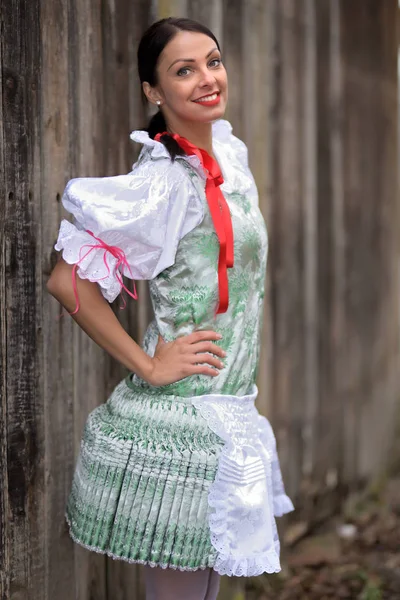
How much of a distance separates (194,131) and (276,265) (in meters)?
1.85

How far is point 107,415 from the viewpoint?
235 centimetres

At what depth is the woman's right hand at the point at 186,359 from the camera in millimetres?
2225

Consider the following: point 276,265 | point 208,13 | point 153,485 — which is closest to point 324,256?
point 276,265

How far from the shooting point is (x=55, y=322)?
8.54 ft

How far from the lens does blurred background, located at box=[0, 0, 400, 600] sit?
2.48m

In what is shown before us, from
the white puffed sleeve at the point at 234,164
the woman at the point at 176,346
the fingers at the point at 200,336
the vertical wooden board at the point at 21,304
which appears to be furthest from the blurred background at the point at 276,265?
the fingers at the point at 200,336

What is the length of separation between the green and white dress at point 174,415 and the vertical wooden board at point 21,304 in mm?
226

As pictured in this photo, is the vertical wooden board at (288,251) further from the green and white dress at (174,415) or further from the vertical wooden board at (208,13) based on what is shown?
the green and white dress at (174,415)

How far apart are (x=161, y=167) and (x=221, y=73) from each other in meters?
0.30

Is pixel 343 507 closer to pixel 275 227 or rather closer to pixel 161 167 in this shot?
pixel 275 227

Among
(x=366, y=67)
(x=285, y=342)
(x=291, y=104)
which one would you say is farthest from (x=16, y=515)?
(x=366, y=67)

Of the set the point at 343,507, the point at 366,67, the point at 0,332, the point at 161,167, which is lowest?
the point at 343,507

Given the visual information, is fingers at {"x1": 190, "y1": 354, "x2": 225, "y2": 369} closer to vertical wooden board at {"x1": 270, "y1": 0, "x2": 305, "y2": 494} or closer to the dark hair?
the dark hair

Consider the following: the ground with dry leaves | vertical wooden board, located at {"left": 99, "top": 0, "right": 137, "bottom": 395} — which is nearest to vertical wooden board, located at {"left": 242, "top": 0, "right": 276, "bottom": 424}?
the ground with dry leaves
